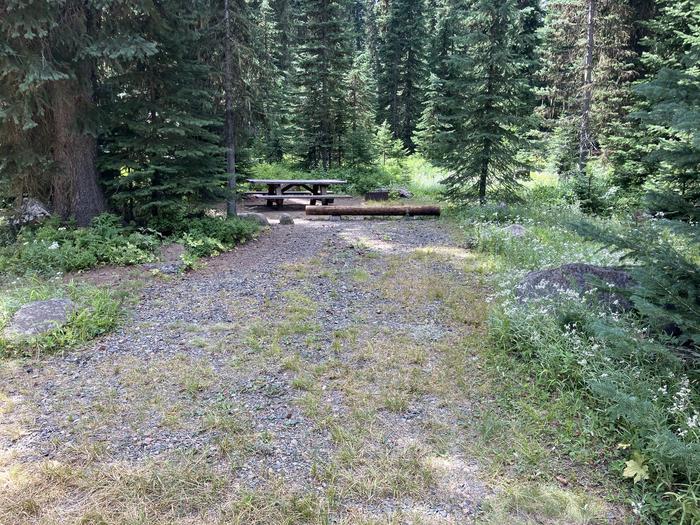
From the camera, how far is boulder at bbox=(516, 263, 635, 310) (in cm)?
486

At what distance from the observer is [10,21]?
693 centimetres

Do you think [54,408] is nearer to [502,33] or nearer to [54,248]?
[54,248]

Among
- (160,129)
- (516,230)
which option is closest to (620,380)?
(516,230)

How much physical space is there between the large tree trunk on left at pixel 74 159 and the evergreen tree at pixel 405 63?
2313 cm

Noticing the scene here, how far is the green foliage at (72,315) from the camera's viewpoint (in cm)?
479

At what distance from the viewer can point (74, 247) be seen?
7676 millimetres

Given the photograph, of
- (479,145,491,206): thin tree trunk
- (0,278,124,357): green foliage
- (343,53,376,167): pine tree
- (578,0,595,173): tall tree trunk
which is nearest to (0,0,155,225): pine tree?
(0,278,124,357): green foliage

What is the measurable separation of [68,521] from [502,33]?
13.1m

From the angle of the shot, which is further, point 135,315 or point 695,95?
point 135,315

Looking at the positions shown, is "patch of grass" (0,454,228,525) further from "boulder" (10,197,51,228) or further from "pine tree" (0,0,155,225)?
A: "boulder" (10,197,51,228)

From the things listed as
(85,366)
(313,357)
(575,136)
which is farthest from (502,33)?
(85,366)

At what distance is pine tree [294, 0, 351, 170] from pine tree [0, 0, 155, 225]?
12.2 meters

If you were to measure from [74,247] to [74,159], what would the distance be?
217cm

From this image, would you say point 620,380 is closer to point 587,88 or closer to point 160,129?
point 160,129
